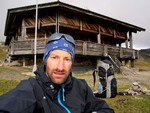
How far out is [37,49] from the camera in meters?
19.7

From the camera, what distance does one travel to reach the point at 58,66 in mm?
2439

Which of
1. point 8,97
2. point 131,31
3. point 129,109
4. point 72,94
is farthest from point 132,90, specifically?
point 131,31

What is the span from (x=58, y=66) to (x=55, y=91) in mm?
283

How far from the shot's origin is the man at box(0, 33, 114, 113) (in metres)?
1.99

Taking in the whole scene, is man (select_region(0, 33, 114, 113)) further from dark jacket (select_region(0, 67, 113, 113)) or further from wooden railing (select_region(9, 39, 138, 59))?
wooden railing (select_region(9, 39, 138, 59))

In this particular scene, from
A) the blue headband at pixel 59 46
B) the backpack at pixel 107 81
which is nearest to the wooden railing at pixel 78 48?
the backpack at pixel 107 81

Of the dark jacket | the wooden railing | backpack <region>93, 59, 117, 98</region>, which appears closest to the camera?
the dark jacket

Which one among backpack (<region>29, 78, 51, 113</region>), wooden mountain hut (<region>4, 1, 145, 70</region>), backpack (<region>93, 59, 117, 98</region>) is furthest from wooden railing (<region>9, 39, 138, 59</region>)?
backpack (<region>29, 78, 51, 113</region>)

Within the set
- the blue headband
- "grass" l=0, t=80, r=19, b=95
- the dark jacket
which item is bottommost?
"grass" l=0, t=80, r=19, b=95

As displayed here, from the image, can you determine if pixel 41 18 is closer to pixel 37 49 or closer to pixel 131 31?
pixel 37 49

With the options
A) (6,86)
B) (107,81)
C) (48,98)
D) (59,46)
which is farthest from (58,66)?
(6,86)

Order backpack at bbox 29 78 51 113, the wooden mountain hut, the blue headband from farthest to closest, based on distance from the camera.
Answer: the wooden mountain hut, the blue headband, backpack at bbox 29 78 51 113

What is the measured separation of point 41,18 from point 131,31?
39.5 ft

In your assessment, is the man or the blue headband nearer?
the man
